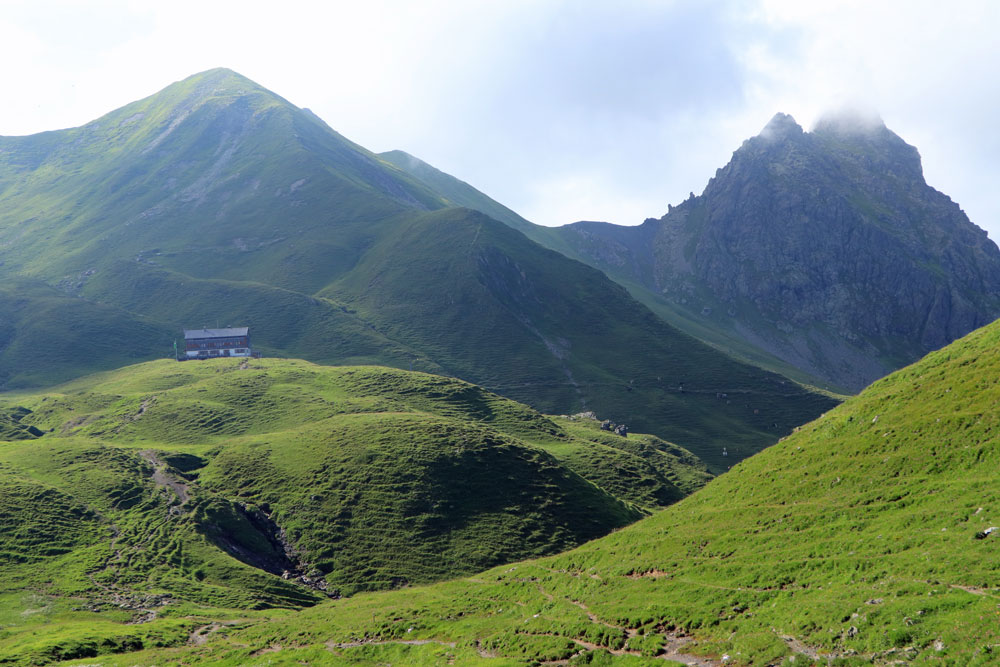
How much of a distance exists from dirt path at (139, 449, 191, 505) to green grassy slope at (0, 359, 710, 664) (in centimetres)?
51

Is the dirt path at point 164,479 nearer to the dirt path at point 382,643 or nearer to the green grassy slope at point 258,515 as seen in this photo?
the green grassy slope at point 258,515

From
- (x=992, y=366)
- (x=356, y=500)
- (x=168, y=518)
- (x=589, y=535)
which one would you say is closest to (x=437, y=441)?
(x=356, y=500)

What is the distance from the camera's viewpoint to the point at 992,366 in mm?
52219

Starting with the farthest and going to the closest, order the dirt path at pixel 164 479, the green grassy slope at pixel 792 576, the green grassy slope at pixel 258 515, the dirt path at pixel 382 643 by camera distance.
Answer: the dirt path at pixel 164 479
the green grassy slope at pixel 258 515
the dirt path at pixel 382 643
the green grassy slope at pixel 792 576

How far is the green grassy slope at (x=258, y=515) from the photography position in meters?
87.8

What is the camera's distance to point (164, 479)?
12781cm

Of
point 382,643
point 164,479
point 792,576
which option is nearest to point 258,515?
point 164,479

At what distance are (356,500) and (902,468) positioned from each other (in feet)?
291

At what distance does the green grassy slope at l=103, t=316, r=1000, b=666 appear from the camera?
33500 mm

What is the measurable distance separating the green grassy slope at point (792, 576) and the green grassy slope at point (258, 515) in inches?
1060

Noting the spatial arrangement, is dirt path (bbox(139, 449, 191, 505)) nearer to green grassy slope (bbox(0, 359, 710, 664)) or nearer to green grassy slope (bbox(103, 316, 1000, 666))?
green grassy slope (bbox(0, 359, 710, 664))

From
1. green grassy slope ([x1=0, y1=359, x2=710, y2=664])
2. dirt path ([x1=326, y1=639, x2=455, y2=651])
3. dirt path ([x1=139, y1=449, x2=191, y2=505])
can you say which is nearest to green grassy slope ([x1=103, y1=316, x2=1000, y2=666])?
dirt path ([x1=326, y1=639, x2=455, y2=651])

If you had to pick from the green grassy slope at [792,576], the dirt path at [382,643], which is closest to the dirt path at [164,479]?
the green grassy slope at [792,576]

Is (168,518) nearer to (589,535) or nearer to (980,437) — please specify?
(589,535)
